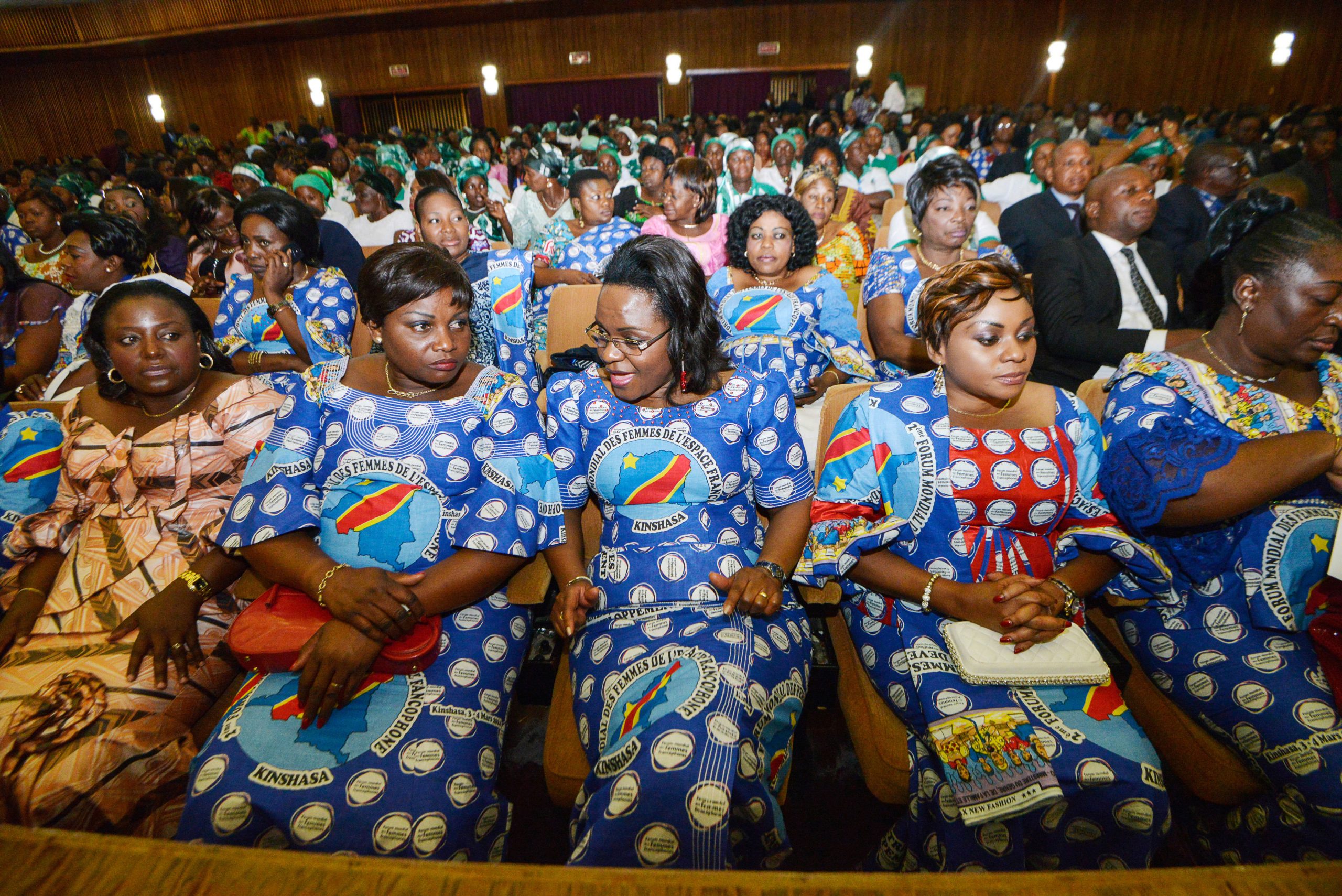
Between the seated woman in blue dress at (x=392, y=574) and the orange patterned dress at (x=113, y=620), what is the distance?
9.5 inches

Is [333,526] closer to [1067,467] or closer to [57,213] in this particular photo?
[1067,467]

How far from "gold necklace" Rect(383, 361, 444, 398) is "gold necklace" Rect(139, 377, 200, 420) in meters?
0.66

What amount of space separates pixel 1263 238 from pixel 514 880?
2113 millimetres

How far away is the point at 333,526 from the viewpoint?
1.56 meters

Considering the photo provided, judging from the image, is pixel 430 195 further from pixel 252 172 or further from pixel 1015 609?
pixel 252 172

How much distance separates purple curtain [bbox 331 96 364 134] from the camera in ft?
50.6

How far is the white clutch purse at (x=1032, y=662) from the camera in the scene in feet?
4.18

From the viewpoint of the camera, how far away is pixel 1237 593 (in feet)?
5.06

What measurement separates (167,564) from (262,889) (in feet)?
4.43

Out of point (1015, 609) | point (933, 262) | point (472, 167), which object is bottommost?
point (1015, 609)

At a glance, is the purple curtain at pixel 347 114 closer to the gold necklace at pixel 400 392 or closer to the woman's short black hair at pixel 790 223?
the woman's short black hair at pixel 790 223

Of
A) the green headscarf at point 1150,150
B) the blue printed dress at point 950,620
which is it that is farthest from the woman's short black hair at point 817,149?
the blue printed dress at point 950,620

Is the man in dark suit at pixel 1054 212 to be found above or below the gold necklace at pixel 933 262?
above

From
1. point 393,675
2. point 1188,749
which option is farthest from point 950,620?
point 393,675
